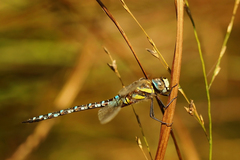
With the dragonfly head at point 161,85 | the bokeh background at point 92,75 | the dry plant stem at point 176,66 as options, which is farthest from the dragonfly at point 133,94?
the bokeh background at point 92,75

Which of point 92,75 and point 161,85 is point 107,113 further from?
point 92,75

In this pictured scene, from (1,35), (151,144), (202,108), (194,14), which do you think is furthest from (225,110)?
(1,35)

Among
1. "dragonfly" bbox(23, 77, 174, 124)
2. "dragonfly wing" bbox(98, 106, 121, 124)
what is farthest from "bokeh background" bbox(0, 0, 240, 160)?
"dragonfly wing" bbox(98, 106, 121, 124)

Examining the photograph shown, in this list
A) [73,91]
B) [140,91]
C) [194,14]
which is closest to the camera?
[140,91]

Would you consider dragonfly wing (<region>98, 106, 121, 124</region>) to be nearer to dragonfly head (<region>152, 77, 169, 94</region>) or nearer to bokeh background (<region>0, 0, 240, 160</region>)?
dragonfly head (<region>152, 77, 169, 94</region>)

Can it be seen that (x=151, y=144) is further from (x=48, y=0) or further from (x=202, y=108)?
(x=48, y=0)

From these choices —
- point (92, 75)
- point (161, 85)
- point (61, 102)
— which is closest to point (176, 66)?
point (161, 85)
